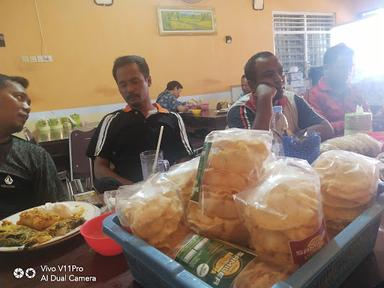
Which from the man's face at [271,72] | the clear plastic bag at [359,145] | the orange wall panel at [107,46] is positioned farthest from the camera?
the orange wall panel at [107,46]

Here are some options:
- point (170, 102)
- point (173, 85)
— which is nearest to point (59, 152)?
point (170, 102)

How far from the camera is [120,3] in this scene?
13.3 ft

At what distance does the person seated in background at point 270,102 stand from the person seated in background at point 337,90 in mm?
358

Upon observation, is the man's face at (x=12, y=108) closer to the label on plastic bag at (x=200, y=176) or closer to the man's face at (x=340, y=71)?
the label on plastic bag at (x=200, y=176)

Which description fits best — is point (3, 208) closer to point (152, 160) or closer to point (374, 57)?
point (152, 160)

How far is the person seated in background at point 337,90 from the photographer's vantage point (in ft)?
6.73

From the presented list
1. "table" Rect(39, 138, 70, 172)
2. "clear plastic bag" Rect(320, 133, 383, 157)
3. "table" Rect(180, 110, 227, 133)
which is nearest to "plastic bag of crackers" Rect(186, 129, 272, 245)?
"clear plastic bag" Rect(320, 133, 383, 157)

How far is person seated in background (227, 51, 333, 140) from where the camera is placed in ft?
4.88

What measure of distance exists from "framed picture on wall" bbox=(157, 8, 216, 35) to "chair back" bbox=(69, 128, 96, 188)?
97.5 inches

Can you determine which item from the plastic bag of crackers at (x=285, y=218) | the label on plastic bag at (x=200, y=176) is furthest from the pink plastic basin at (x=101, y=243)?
the plastic bag of crackers at (x=285, y=218)

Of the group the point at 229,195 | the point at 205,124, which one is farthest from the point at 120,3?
the point at 229,195

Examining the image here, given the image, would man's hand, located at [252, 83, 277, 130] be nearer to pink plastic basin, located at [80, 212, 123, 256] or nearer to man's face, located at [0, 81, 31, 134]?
pink plastic basin, located at [80, 212, 123, 256]

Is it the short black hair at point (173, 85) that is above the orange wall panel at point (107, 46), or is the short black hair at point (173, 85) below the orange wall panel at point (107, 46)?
below

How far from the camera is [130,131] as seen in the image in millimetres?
1569
